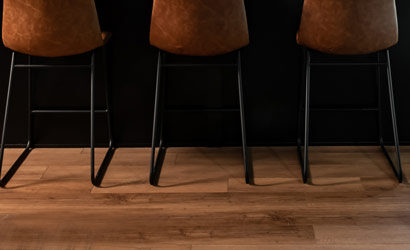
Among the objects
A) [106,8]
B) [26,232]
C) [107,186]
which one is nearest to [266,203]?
[107,186]

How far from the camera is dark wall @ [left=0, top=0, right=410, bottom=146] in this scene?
2.74m

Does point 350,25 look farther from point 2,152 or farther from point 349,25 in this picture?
point 2,152

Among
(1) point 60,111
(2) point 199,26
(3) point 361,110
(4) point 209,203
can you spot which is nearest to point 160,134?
(1) point 60,111

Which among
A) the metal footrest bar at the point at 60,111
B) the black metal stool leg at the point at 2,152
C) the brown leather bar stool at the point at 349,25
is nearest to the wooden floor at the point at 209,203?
the black metal stool leg at the point at 2,152

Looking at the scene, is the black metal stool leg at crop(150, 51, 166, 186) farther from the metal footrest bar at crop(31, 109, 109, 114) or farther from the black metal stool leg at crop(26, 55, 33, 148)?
the black metal stool leg at crop(26, 55, 33, 148)

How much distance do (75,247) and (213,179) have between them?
770mm

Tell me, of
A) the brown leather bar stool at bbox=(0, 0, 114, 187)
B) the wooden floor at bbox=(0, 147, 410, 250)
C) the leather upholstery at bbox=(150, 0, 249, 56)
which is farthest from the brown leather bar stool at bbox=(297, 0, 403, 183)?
the brown leather bar stool at bbox=(0, 0, 114, 187)

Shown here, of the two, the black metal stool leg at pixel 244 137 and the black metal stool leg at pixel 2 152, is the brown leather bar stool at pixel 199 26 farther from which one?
the black metal stool leg at pixel 2 152

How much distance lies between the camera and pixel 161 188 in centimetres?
253

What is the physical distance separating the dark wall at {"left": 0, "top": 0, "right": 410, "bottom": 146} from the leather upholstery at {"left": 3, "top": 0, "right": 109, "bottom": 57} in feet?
1.24

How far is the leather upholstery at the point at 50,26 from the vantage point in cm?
230

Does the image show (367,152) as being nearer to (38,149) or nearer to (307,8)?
(307,8)

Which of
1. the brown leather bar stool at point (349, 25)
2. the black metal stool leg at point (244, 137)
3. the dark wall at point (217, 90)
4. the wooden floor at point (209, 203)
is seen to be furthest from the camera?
the dark wall at point (217, 90)

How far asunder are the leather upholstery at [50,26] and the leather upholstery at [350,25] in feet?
3.13
